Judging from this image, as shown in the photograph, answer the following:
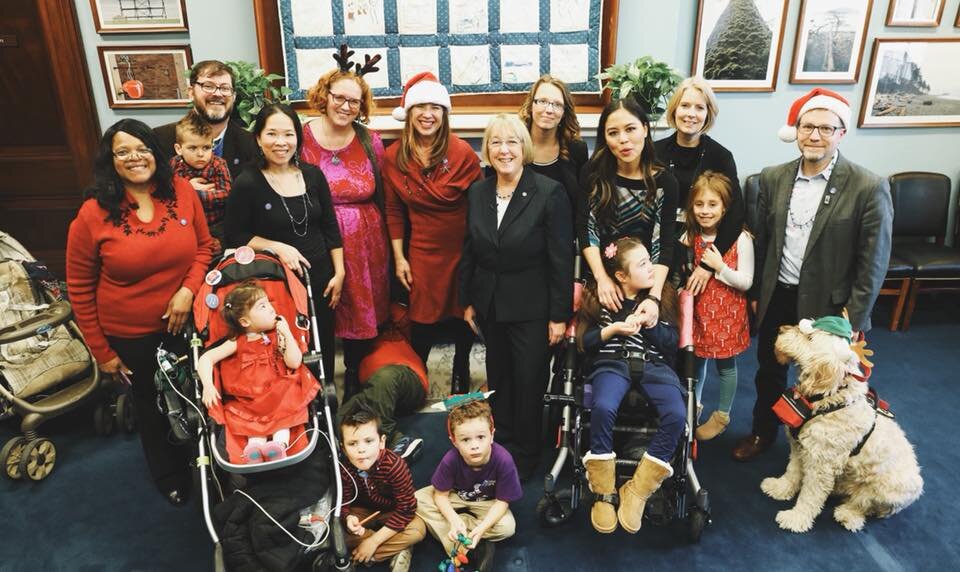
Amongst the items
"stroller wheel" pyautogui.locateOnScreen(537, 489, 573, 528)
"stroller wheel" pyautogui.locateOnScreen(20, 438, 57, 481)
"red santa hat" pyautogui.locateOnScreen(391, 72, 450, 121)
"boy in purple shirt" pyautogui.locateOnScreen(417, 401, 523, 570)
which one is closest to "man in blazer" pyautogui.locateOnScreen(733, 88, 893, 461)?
"stroller wheel" pyautogui.locateOnScreen(537, 489, 573, 528)

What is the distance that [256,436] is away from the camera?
89.7 inches

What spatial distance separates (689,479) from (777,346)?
2.18 feet

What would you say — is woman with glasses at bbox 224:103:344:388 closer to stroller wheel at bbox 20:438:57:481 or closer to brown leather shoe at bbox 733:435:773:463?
stroller wheel at bbox 20:438:57:481

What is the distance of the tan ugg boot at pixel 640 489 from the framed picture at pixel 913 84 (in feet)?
12.2

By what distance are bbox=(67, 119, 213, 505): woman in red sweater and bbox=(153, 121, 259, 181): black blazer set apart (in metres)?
0.41

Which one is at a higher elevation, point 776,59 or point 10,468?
point 776,59

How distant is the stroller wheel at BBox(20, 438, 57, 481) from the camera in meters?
2.92

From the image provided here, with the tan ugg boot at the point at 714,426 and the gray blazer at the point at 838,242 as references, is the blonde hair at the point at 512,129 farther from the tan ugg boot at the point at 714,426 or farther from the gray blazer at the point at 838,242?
the tan ugg boot at the point at 714,426

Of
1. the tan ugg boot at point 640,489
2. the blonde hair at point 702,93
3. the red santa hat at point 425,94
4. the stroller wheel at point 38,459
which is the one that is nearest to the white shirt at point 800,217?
the blonde hair at point 702,93

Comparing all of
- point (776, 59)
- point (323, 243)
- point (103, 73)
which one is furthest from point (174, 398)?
point (776, 59)

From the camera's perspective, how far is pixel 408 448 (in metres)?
3.07

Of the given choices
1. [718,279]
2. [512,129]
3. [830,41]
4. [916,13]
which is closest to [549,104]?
[512,129]

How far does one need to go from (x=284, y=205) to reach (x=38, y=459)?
1.77 metres

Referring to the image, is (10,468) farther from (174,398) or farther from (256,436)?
(256,436)
